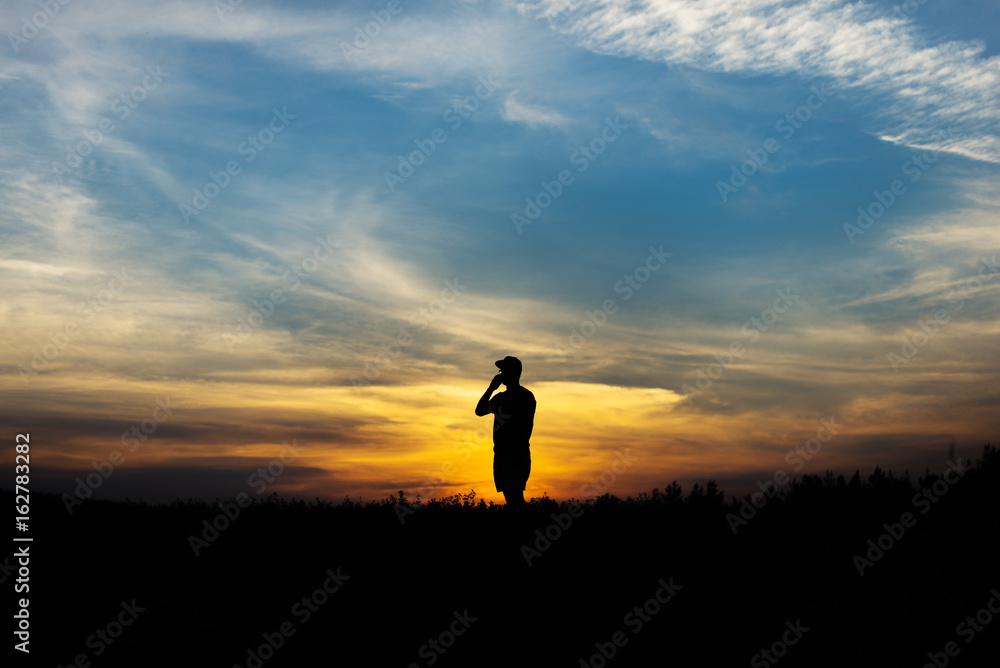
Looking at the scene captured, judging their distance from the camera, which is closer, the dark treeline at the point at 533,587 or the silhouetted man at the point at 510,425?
the dark treeline at the point at 533,587

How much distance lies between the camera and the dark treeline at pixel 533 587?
28.3 ft

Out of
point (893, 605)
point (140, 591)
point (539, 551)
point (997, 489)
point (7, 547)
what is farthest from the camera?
point (997, 489)

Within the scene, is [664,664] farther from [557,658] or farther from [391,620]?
[391,620]

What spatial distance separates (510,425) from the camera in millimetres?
13773

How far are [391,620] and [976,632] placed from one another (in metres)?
6.33

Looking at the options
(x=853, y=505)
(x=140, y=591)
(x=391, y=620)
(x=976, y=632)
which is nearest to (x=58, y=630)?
(x=140, y=591)

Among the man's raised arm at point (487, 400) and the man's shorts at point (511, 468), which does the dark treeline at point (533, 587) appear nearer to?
the man's shorts at point (511, 468)

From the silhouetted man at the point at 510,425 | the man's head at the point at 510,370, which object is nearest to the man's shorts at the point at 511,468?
the silhouetted man at the point at 510,425

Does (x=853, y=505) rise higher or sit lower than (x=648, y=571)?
higher

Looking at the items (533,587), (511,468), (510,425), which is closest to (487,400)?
(510,425)

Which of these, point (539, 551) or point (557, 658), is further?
point (539, 551)

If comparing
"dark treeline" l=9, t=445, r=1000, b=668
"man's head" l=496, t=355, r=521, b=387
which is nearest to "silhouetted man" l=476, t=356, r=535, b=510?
"man's head" l=496, t=355, r=521, b=387

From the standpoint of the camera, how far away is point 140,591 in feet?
35.7

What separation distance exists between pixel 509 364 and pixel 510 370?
100 mm
